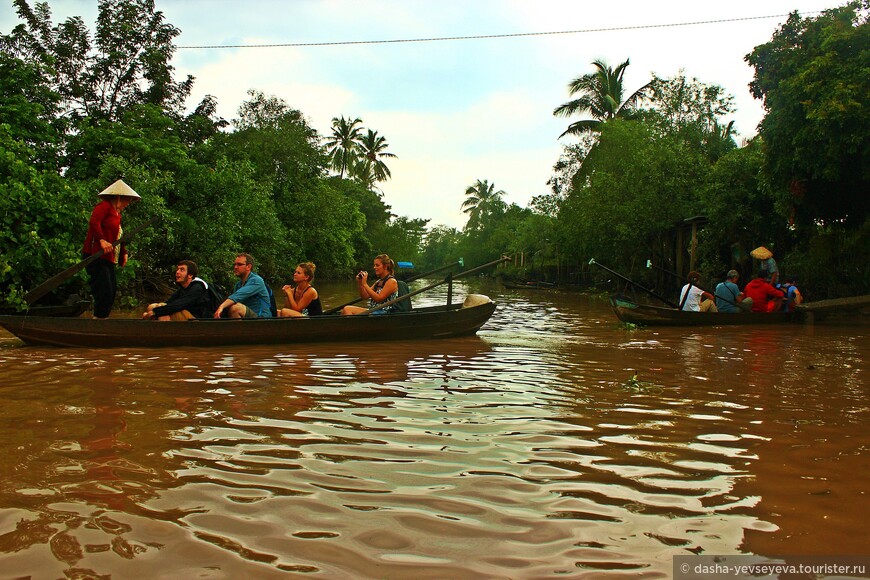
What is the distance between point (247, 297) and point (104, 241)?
203 centimetres

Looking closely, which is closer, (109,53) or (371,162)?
(109,53)

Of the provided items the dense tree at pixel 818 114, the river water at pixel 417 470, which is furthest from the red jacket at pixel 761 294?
the river water at pixel 417 470

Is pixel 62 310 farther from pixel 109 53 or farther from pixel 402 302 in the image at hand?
pixel 109 53

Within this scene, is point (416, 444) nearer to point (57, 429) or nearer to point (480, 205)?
point (57, 429)

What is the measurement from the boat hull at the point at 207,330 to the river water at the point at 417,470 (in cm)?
155

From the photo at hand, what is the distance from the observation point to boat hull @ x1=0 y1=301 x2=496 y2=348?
8672mm

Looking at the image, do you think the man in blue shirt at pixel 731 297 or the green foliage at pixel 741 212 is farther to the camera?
the green foliage at pixel 741 212

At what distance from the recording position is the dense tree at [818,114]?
42.7 ft

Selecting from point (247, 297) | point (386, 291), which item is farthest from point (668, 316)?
point (247, 297)

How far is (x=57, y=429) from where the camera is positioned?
4.39 metres

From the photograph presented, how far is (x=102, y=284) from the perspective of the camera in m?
9.39

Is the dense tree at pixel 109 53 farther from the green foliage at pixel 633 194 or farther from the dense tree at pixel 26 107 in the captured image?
the green foliage at pixel 633 194

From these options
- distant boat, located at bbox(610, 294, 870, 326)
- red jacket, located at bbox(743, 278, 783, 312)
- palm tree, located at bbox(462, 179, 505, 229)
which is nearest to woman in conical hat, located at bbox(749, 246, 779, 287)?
red jacket, located at bbox(743, 278, 783, 312)

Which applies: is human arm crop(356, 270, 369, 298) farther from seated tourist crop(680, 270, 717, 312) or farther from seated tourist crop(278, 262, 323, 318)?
seated tourist crop(680, 270, 717, 312)
